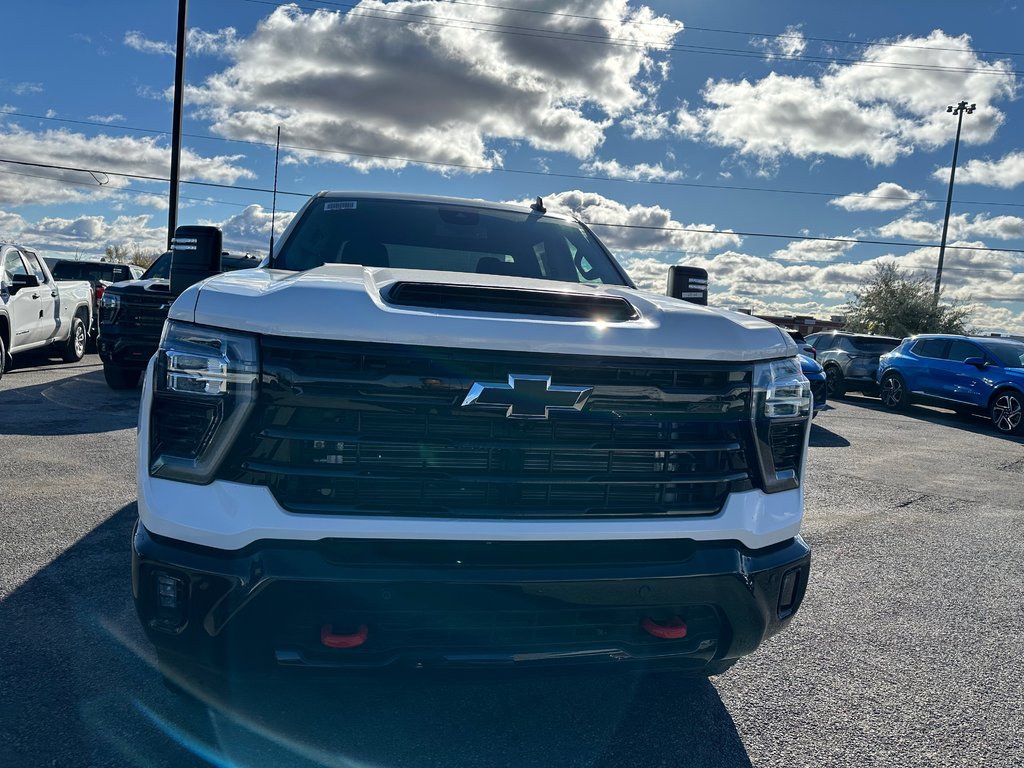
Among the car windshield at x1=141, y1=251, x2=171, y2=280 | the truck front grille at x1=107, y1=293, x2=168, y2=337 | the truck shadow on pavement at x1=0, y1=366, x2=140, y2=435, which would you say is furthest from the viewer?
the car windshield at x1=141, y1=251, x2=171, y2=280

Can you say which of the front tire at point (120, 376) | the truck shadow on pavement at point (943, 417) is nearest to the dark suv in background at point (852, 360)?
the truck shadow on pavement at point (943, 417)

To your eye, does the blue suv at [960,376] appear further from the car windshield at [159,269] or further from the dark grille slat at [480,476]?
the car windshield at [159,269]

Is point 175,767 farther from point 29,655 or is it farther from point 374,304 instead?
point 374,304

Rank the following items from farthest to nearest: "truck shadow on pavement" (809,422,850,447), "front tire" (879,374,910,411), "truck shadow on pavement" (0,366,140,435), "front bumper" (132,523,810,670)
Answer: "front tire" (879,374,910,411), "truck shadow on pavement" (809,422,850,447), "truck shadow on pavement" (0,366,140,435), "front bumper" (132,523,810,670)

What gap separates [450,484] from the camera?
214cm

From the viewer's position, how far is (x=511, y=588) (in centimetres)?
208

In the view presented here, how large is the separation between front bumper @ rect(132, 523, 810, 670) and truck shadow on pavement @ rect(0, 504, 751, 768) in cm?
10

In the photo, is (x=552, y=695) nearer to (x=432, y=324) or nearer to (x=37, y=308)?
(x=432, y=324)

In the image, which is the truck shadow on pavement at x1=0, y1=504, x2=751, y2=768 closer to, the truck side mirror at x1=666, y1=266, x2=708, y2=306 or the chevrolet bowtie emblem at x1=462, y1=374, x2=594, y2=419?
the chevrolet bowtie emblem at x1=462, y1=374, x2=594, y2=419

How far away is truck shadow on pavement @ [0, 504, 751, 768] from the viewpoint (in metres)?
2.38

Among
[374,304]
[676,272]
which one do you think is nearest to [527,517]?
[374,304]

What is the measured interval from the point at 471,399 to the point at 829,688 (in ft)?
6.53

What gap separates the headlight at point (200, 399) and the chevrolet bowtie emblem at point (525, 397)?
1.91ft

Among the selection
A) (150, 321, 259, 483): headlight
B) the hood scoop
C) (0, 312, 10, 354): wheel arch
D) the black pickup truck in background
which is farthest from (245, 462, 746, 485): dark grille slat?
(0, 312, 10, 354): wheel arch
